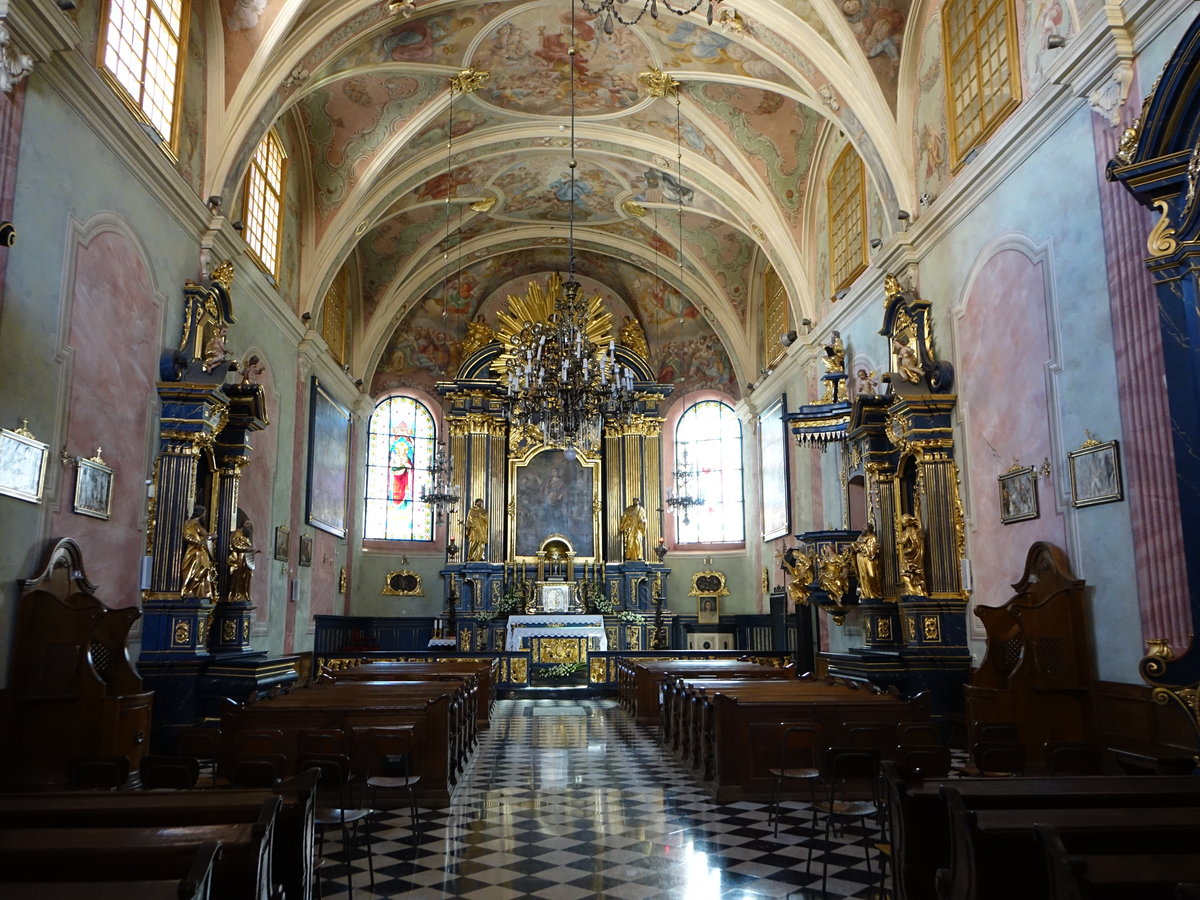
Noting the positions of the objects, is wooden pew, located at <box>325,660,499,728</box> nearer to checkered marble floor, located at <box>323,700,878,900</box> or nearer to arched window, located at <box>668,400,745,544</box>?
checkered marble floor, located at <box>323,700,878,900</box>

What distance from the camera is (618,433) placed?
23.0 m

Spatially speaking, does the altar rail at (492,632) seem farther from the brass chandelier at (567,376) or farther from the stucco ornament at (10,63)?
the stucco ornament at (10,63)

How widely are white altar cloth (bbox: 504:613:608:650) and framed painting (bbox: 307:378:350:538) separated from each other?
4.38m

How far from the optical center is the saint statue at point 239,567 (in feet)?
42.9

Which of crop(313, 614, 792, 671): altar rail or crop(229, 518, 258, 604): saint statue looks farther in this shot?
crop(313, 614, 792, 671): altar rail

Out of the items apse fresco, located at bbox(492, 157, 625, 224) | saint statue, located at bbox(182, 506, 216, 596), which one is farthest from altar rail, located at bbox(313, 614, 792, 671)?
saint statue, located at bbox(182, 506, 216, 596)

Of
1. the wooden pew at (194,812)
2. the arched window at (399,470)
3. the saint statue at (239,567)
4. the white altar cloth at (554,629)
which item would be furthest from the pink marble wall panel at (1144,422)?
the arched window at (399,470)

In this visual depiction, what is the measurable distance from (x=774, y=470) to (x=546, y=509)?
624 centimetres

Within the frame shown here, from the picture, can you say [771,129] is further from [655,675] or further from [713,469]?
[713,469]

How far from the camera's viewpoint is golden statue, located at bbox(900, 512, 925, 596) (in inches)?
486

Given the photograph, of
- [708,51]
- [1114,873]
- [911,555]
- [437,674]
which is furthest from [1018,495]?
[708,51]

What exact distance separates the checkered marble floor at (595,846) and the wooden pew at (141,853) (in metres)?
2.19

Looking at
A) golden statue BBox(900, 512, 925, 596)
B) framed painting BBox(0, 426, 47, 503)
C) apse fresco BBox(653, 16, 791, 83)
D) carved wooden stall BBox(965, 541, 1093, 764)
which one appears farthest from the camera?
apse fresco BBox(653, 16, 791, 83)

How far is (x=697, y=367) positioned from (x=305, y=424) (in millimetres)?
11091
